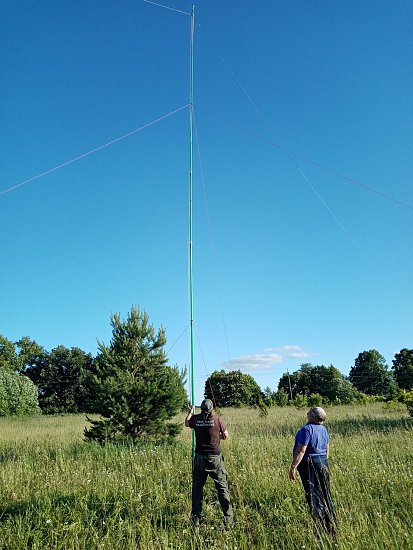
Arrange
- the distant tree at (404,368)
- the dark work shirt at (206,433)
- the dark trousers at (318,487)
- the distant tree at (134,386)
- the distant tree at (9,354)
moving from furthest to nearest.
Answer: the distant tree at (404,368) < the distant tree at (9,354) < the distant tree at (134,386) < the dark work shirt at (206,433) < the dark trousers at (318,487)

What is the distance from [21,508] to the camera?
602 centimetres

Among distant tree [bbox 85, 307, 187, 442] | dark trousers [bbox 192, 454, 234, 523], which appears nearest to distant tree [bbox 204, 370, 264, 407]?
distant tree [bbox 85, 307, 187, 442]

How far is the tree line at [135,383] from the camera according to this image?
11391 mm

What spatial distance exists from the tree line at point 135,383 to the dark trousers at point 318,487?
1786 mm

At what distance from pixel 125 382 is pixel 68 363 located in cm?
5520

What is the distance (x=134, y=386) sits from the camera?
1135cm

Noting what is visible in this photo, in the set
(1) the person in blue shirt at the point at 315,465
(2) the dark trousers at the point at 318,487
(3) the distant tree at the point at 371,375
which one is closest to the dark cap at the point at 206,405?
(1) the person in blue shirt at the point at 315,465

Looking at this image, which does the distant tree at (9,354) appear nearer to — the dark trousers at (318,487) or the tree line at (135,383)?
the tree line at (135,383)

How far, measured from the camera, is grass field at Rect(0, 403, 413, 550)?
471cm

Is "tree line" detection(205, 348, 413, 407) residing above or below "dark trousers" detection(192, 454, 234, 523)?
above

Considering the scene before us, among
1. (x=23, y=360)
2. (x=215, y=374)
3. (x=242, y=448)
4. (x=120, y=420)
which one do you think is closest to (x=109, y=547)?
(x=242, y=448)

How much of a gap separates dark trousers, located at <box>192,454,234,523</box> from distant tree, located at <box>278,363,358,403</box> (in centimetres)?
5598

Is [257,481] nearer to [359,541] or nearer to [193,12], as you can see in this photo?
[359,541]

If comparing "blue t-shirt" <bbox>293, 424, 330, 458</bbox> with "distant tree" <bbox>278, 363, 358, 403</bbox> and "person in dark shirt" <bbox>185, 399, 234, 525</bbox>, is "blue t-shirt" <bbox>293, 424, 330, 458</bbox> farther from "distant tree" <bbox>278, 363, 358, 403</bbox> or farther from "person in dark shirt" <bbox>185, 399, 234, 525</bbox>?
"distant tree" <bbox>278, 363, 358, 403</bbox>
